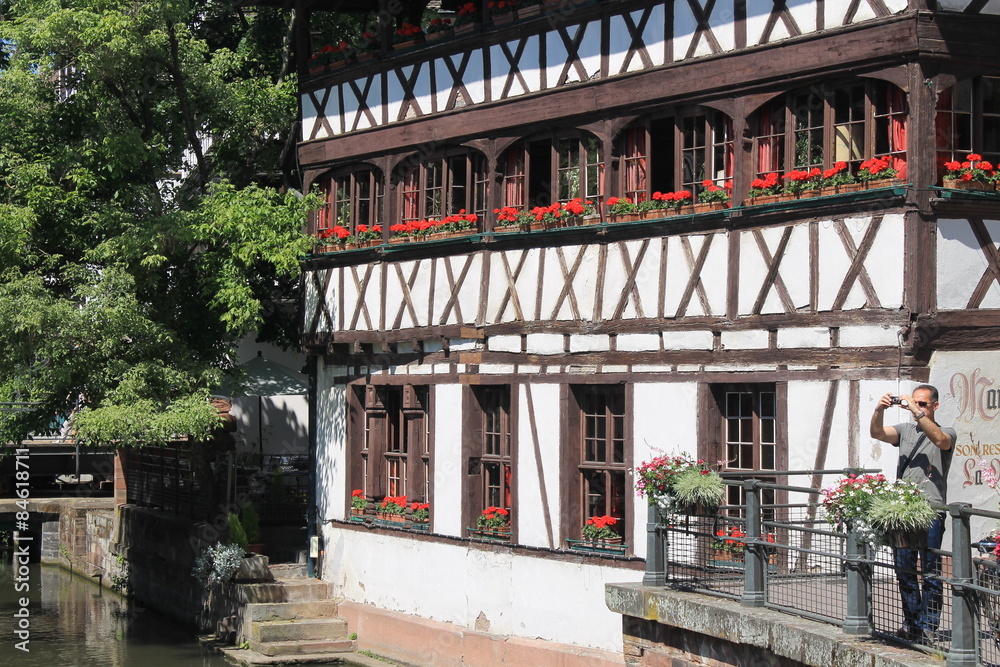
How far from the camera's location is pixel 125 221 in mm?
20453

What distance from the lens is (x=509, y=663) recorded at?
17453 mm

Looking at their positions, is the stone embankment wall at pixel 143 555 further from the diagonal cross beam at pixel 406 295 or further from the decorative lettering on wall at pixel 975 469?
the decorative lettering on wall at pixel 975 469

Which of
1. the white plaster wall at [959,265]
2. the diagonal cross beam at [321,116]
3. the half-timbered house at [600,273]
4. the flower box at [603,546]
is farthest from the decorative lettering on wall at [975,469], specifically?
the diagonal cross beam at [321,116]

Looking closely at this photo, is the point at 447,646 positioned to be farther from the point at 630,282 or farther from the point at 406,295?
the point at 630,282

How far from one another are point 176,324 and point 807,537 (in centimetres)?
1144

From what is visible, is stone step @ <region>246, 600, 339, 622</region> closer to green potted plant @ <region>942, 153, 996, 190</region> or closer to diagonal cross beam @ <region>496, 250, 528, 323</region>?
diagonal cross beam @ <region>496, 250, 528, 323</region>

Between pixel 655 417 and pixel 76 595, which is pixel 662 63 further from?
pixel 76 595

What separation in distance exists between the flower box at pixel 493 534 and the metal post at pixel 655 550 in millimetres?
4974

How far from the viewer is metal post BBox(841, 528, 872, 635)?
33.9 ft

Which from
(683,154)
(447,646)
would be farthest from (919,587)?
(447,646)

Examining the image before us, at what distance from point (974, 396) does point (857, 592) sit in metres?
4.12

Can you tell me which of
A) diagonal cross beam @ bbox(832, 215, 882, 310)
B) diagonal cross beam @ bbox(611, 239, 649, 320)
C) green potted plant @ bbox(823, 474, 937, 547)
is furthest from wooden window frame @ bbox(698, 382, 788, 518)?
green potted plant @ bbox(823, 474, 937, 547)

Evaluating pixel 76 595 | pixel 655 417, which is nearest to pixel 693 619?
pixel 655 417

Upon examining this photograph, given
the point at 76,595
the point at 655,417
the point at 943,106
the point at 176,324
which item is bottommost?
the point at 76,595
